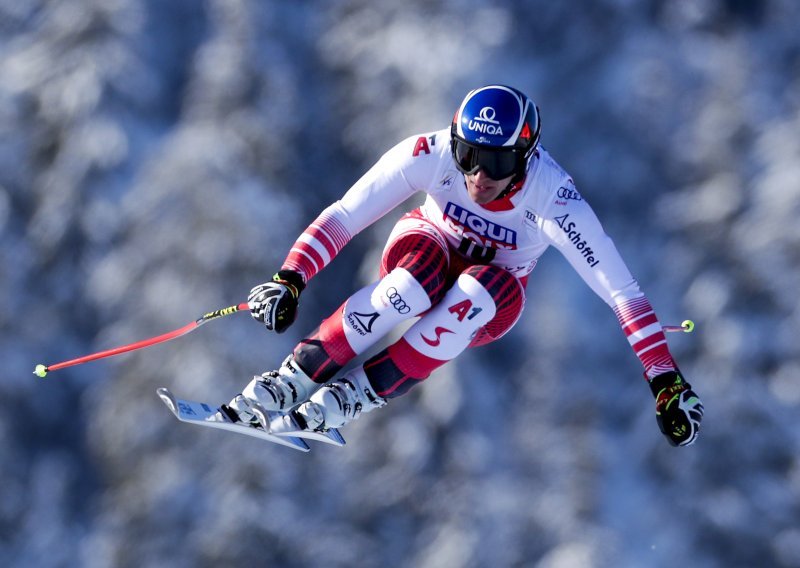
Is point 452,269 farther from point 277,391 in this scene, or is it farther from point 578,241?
point 277,391

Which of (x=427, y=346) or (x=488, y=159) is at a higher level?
(x=488, y=159)

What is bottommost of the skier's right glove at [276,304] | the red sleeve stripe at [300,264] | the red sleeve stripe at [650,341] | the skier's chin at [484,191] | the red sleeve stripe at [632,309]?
the red sleeve stripe at [650,341]

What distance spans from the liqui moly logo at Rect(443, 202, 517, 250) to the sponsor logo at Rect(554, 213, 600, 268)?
1.58ft

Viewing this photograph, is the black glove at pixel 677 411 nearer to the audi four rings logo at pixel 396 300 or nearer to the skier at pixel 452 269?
the skier at pixel 452 269

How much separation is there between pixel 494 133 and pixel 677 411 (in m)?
2.26

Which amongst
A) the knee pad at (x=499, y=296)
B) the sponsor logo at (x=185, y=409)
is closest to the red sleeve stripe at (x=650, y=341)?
the knee pad at (x=499, y=296)

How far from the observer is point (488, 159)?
9.23 m

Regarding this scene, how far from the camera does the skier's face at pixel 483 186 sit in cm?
934

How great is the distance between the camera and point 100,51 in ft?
91.9

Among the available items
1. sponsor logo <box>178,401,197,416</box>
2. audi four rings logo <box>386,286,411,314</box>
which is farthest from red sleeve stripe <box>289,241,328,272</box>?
sponsor logo <box>178,401,197,416</box>

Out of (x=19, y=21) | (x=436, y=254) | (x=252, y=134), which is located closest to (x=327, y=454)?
(x=252, y=134)

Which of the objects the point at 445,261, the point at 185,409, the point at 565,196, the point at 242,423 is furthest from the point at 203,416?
the point at 565,196

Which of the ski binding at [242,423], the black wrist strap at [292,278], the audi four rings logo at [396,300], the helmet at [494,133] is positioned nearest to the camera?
the helmet at [494,133]

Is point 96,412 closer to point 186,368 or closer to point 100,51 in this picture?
point 186,368
